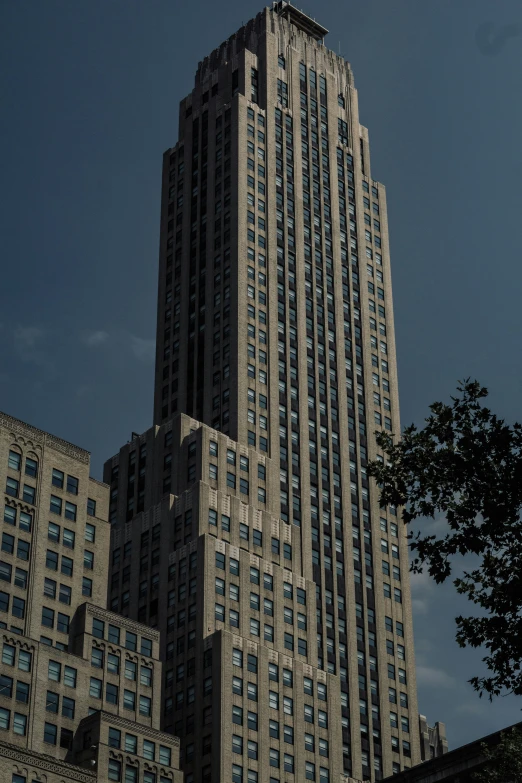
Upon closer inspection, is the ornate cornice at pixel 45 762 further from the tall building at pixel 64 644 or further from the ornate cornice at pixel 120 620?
the ornate cornice at pixel 120 620

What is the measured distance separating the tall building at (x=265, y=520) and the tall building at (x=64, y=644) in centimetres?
1283

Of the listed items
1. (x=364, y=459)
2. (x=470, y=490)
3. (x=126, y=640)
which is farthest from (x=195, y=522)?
(x=470, y=490)

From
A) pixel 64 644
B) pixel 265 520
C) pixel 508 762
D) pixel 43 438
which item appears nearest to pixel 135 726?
pixel 64 644

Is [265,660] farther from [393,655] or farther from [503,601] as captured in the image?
[503,601]

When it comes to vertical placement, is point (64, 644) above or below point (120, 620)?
below

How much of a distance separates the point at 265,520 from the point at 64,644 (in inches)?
1592

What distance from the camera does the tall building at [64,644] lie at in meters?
121

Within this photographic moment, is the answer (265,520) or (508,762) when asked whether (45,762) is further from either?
(508,762)

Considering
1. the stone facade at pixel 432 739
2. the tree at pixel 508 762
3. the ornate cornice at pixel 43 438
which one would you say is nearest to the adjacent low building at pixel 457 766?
the tree at pixel 508 762

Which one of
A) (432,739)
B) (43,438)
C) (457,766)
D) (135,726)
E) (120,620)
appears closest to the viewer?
(457,766)

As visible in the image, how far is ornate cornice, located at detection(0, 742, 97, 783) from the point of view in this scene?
114m

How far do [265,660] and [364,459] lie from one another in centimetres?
4448

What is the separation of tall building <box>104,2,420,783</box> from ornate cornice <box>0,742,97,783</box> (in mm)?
22510

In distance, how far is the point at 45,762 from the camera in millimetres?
116625
